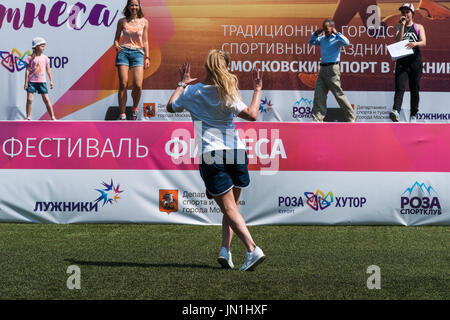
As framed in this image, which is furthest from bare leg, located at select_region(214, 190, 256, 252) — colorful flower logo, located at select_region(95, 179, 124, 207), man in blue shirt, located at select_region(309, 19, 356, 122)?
man in blue shirt, located at select_region(309, 19, 356, 122)

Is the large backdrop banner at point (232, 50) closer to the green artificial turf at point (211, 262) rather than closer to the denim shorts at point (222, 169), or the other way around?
the green artificial turf at point (211, 262)

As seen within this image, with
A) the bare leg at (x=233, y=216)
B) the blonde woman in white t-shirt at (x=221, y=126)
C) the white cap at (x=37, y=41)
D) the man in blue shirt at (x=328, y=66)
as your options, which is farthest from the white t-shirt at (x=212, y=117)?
the white cap at (x=37, y=41)

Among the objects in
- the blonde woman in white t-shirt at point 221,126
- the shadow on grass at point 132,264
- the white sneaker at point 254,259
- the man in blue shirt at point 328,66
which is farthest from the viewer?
the man in blue shirt at point 328,66

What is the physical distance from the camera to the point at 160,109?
1330cm

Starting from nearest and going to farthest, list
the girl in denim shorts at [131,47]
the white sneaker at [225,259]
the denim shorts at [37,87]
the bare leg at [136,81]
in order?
the white sneaker at [225,259]
the girl in denim shorts at [131,47]
the bare leg at [136,81]
the denim shorts at [37,87]

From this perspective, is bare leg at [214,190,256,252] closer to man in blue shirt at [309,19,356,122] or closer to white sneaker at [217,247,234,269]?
white sneaker at [217,247,234,269]

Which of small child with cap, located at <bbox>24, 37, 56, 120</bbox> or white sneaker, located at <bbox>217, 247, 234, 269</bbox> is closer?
white sneaker, located at <bbox>217, 247, 234, 269</bbox>

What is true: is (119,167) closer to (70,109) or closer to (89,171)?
(89,171)

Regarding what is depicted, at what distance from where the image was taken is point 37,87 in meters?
12.9

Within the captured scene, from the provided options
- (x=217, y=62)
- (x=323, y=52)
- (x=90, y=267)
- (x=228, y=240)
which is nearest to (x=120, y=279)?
(x=90, y=267)

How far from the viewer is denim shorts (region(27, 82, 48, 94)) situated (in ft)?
42.0

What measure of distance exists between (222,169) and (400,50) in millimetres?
5914

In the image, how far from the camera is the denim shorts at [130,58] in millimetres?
11391

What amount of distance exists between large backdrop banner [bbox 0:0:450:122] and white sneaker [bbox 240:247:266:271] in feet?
23.6
